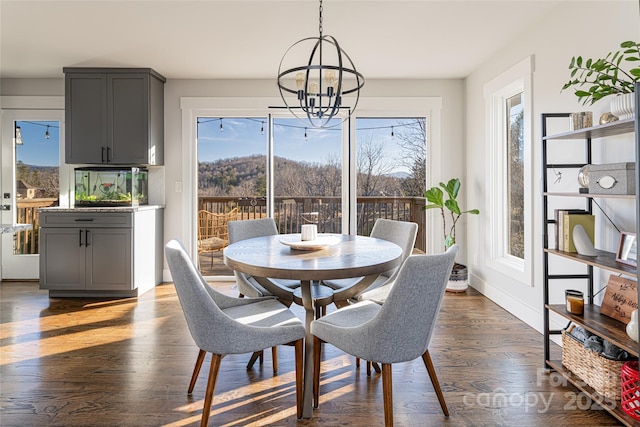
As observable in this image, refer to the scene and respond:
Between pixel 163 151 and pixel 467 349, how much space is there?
383 cm

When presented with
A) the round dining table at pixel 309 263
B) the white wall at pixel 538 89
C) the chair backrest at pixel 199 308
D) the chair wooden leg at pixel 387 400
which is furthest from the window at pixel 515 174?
the chair backrest at pixel 199 308

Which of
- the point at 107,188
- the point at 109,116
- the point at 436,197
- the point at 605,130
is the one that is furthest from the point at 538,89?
the point at 107,188

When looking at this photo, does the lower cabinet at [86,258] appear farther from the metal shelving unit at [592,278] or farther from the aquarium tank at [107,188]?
the metal shelving unit at [592,278]

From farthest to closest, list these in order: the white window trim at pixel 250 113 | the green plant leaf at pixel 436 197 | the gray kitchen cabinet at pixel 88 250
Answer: the white window trim at pixel 250 113 < the green plant leaf at pixel 436 197 < the gray kitchen cabinet at pixel 88 250

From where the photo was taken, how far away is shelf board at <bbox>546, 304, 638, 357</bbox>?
1689mm

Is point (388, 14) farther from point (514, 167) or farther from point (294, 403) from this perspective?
point (294, 403)

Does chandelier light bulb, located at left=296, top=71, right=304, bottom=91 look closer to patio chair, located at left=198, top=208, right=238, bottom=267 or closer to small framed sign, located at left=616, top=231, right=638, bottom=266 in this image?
small framed sign, located at left=616, top=231, right=638, bottom=266

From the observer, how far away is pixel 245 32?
322 centimetres

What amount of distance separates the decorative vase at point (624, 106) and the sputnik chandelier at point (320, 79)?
1.24 meters

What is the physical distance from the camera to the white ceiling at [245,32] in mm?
2791

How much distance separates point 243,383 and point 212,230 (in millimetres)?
2745

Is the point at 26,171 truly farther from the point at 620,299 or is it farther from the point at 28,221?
the point at 620,299

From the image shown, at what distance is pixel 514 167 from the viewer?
366 centimetres

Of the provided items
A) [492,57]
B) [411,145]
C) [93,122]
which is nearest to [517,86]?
[492,57]
